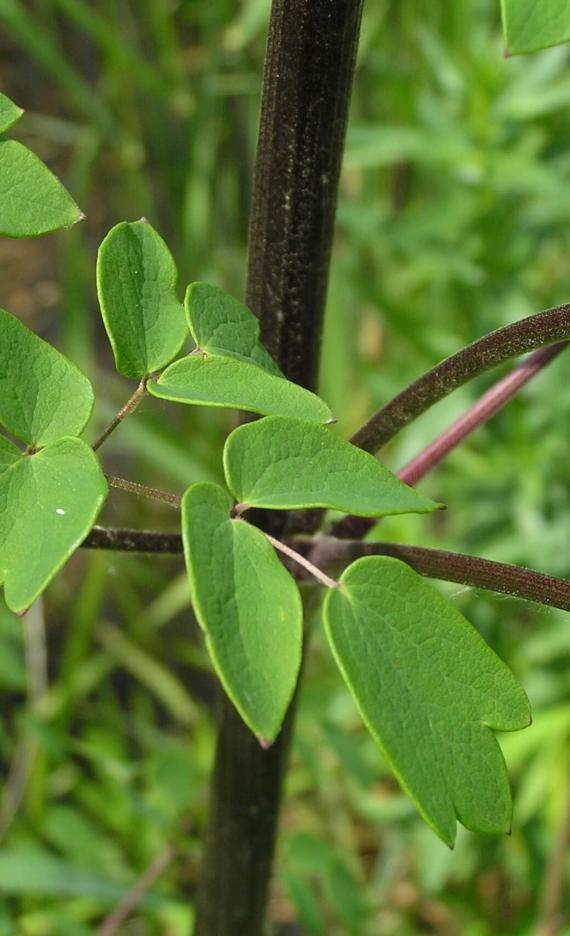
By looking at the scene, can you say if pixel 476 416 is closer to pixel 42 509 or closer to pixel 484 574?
pixel 484 574

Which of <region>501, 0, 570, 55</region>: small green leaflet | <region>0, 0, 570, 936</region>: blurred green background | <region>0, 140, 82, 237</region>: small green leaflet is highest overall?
<region>501, 0, 570, 55</region>: small green leaflet

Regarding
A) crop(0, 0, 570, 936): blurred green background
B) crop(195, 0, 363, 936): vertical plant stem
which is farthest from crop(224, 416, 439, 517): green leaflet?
crop(0, 0, 570, 936): blurred green background

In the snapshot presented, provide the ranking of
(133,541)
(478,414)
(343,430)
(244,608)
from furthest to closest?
1. (343,430)
2. (478,414)
3. (133,541)
4. (244,608)

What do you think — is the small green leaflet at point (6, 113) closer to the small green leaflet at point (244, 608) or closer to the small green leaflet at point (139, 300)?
the small green leaflet at point (139, 300)

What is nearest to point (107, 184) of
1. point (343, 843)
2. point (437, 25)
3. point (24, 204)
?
point (437, 25)

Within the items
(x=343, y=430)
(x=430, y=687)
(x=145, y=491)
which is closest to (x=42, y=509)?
(x=145, y=491)

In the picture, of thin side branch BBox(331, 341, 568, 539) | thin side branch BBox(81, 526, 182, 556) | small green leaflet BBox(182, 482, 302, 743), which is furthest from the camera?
thin side branch BBox(331, 341, 568, 539)

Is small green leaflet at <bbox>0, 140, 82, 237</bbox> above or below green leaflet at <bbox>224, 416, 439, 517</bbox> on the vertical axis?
above

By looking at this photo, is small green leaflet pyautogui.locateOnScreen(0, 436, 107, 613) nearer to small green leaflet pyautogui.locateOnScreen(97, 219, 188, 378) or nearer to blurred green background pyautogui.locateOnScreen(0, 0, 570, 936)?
small green leaflet pyautogui.locateOnScreen(97, 219, 188, 378)
